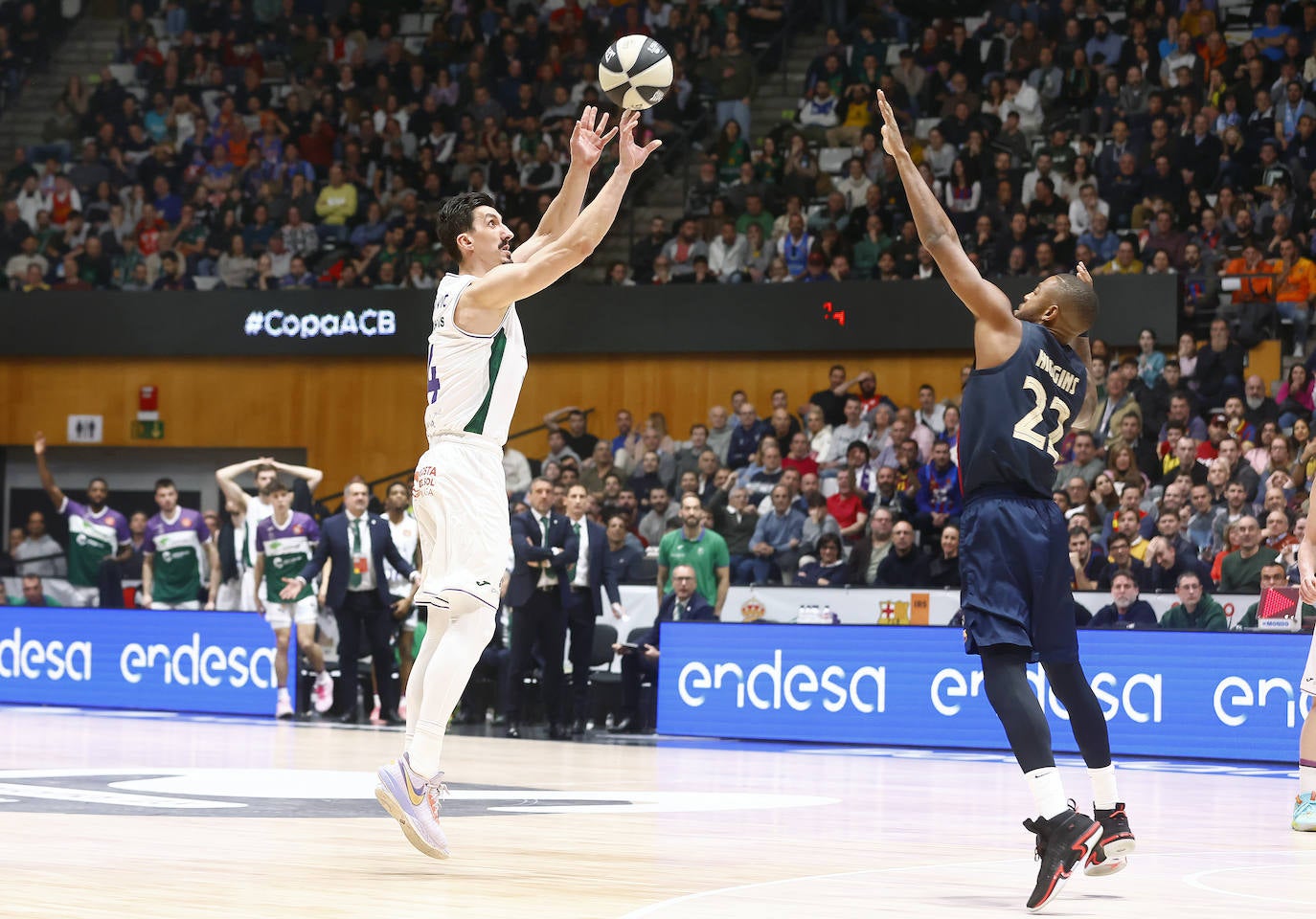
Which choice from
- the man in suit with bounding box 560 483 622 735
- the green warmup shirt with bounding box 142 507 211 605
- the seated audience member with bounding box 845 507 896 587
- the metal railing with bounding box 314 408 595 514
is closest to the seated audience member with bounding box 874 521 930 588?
the seated audience member with bounding box 845 507 896 587

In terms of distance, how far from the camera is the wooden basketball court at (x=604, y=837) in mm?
5781

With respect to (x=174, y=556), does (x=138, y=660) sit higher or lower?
lower

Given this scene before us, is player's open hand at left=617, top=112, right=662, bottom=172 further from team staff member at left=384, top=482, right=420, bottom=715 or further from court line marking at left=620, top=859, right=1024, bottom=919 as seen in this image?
team staff member at left=384, top=482, right=420, bottom=715

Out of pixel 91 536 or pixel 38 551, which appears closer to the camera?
pixel 91 536

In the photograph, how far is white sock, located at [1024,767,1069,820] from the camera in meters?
6.00

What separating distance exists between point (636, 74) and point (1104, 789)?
386cm

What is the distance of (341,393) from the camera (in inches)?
950

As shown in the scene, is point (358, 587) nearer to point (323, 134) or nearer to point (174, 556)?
point (174, 556)

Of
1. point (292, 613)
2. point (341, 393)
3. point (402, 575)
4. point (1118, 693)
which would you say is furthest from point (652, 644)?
point (341, 393)

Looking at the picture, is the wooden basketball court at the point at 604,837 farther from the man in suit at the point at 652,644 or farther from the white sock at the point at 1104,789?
the man in suit at the point at 652,644

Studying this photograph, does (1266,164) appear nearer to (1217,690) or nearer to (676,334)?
(676,334)

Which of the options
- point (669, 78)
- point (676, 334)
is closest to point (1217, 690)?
point (669, 78)

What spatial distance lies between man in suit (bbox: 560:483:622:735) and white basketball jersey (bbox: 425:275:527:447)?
7667mm

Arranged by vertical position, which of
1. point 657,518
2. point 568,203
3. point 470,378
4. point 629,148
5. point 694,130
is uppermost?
point 694,130
